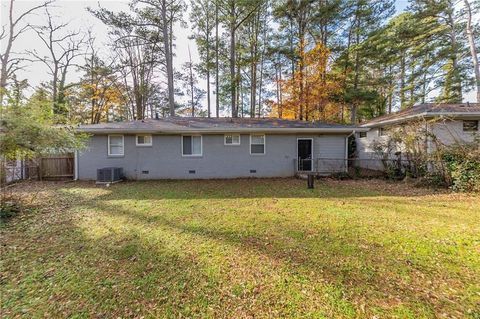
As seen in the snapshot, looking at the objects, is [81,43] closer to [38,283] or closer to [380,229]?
[38,283]

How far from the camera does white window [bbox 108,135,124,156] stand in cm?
1084

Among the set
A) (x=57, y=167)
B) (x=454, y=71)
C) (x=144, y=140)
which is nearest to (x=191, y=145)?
(x=144, y=140)

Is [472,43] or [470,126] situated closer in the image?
[470,126]

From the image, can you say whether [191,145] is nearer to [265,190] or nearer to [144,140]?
[144,140]

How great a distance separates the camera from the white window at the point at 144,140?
35.8 ft

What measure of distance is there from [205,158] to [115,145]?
454cm

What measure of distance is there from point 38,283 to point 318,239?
425 centimetres

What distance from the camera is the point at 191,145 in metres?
11.1

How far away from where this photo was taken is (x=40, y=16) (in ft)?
55.0

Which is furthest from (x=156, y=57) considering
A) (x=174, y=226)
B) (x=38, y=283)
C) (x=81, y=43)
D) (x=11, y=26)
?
(x=38, y=283)

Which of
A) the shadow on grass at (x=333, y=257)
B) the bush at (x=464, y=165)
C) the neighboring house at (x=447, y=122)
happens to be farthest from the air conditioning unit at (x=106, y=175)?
the bush at (x=464, y=165)

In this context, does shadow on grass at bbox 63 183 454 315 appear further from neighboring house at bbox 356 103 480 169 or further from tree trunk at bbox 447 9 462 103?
tree trunk at bbox 447 9 462 103

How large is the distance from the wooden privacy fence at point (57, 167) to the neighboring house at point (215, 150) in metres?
0.53

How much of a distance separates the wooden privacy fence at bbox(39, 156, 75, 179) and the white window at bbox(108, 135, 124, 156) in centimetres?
206
